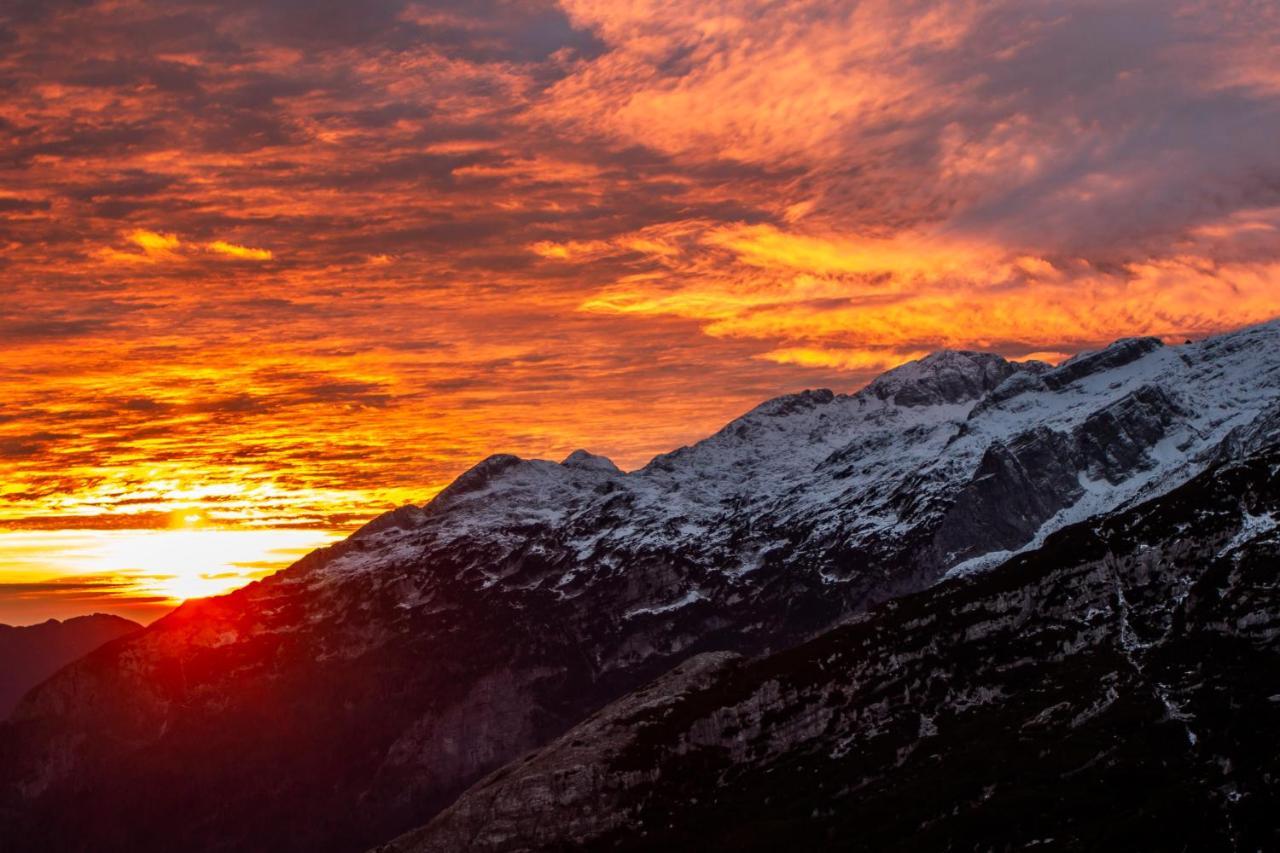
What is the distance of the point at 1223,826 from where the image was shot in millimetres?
199500

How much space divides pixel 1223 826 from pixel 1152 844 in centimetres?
1091

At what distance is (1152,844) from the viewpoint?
19862 centimetres
